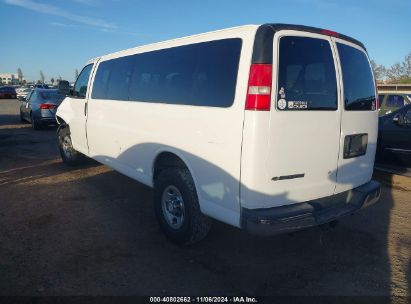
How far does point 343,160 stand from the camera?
12.1 ft

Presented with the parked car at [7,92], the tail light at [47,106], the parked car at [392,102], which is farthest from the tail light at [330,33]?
the parked car at [7,92]

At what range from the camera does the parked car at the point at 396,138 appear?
660cm

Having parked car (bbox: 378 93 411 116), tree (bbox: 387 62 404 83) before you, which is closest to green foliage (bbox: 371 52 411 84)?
tree (bbox: 387 62 404 83)

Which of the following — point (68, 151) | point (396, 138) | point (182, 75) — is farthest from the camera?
point (68, 151)

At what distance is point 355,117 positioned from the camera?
3736 mm

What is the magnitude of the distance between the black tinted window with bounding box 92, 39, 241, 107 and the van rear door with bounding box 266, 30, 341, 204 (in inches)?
17.6

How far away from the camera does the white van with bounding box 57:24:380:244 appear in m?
3.08

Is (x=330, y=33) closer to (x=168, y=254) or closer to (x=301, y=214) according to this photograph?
(x=301, y=214)

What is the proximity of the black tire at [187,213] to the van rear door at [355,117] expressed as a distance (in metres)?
1.50

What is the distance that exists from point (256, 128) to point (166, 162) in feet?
5.32

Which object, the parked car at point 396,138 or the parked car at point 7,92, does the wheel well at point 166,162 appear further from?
the parked car at point 7,92

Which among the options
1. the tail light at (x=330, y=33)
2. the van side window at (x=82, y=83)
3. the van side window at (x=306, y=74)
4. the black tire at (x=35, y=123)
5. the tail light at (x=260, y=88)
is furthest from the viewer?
the black tire at (x=35, y=123)

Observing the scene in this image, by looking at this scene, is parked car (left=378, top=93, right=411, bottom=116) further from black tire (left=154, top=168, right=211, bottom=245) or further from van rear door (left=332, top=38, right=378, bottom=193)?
black tire (left=154, top=168, right=211, bottom=245)

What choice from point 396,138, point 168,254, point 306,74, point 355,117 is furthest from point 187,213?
point 396,138
